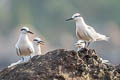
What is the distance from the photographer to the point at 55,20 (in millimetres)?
102312

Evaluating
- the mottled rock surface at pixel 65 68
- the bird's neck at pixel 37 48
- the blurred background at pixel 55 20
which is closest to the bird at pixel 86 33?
the bird's neck at pixel 37 48

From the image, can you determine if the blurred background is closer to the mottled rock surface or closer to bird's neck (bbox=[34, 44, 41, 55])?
bird's neck (bbox=[34, 44, 41, 55])

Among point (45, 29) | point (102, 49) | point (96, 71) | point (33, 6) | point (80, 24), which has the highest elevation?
point (33, 6)

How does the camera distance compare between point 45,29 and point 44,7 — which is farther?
point 44,7

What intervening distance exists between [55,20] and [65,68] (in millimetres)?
87843

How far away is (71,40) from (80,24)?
67.1 metres

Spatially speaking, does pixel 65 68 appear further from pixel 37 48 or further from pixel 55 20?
pixel 55 20

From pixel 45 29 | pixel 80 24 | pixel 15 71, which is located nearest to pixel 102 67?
pixel 15 71

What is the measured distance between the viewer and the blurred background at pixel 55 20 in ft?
290

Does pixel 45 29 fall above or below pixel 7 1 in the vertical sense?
below

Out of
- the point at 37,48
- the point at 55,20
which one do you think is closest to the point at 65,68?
the point at 37,48

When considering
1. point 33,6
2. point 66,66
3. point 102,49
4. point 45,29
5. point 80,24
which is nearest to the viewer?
point 66,66

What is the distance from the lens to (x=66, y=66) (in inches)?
573

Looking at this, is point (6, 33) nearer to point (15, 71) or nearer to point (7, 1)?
point (7, 1)
